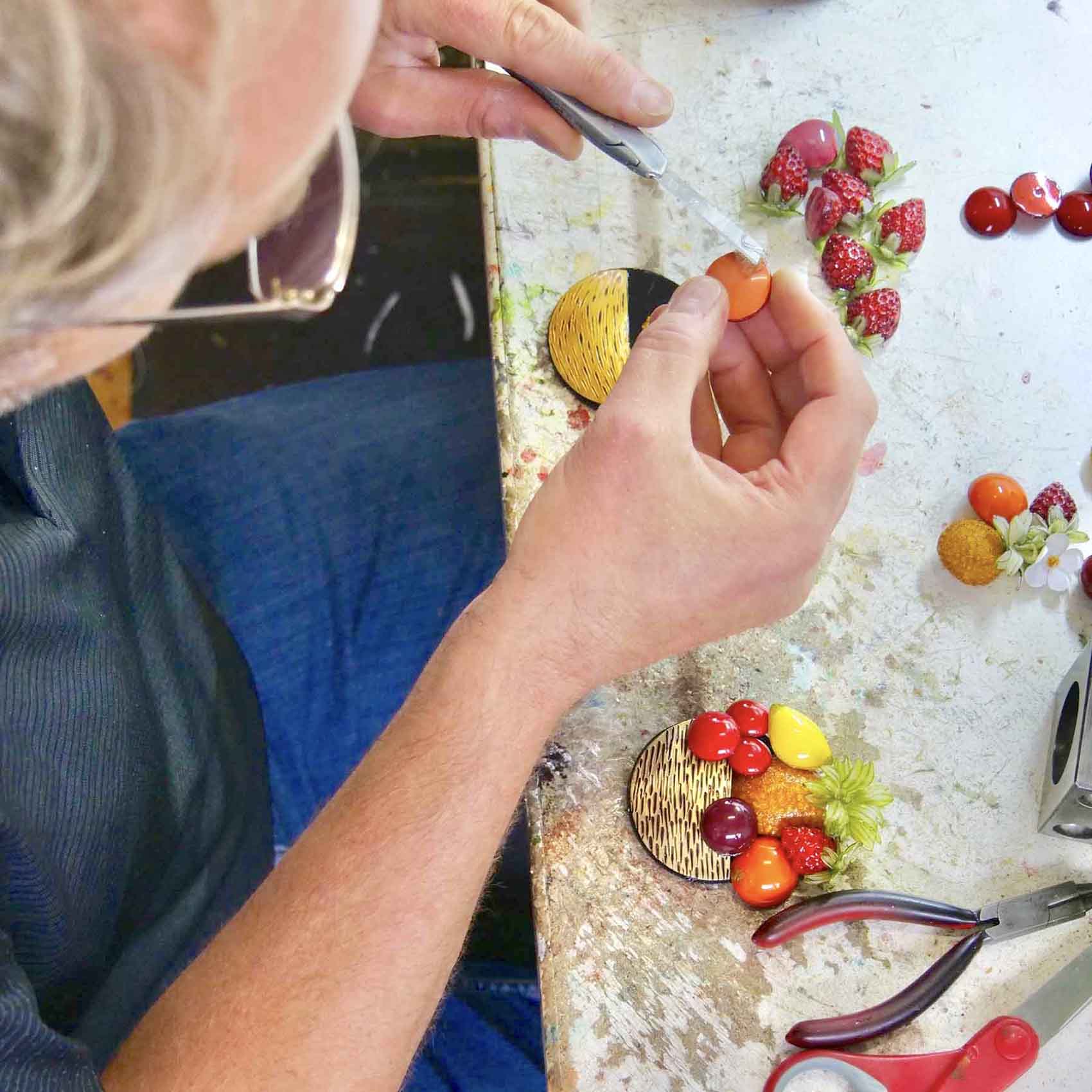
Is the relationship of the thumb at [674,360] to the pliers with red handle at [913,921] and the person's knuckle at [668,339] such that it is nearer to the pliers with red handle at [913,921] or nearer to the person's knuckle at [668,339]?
the person's knuckle at [668,339]

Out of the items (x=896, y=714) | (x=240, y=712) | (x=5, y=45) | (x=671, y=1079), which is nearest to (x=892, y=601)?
(x=896, y=714)

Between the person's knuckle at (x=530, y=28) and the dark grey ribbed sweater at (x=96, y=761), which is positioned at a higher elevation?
the person's knuckle at (x=530, y=28)

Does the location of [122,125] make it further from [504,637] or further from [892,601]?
[892,601]

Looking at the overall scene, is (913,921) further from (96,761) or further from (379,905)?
(96,761)

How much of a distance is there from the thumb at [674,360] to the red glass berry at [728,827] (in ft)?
0.81

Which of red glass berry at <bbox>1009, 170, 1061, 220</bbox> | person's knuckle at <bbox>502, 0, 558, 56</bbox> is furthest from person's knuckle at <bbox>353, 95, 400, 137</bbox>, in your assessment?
red glass berry at <bbox>1009, 170, 1061, 220</bbox>

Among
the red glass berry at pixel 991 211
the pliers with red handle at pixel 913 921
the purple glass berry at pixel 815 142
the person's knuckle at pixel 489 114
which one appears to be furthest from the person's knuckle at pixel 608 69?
the pliers with red handle at pixel 913 921

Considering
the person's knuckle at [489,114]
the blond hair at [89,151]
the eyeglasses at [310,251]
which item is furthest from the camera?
the person's knuckle at [489,114]

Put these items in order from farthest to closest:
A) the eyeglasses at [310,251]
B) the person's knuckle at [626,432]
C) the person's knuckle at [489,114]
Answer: the person's knuckle at [489,114] < the person's knuckle at [626,432] < the eyeglasses at [310,251]

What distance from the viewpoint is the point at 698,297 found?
60 centimetres

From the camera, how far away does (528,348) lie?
2.40 ft

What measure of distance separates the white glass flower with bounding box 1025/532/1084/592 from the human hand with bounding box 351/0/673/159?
42cm

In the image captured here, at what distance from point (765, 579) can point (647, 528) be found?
0.08 metres

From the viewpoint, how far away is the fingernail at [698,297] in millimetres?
596
